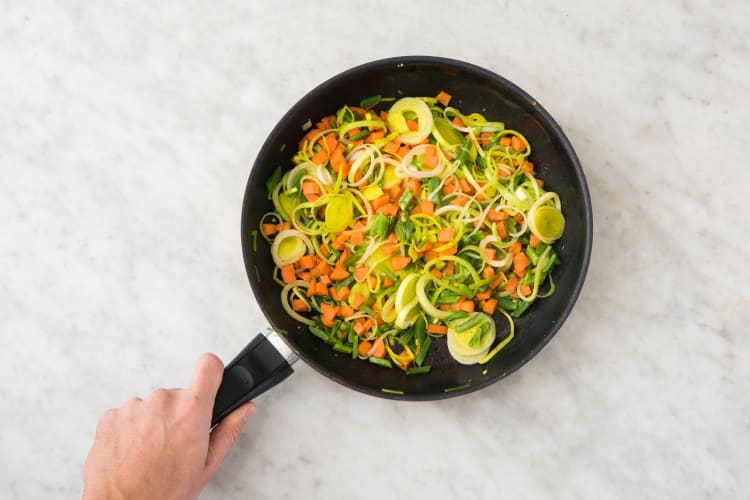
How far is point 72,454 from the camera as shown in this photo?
217cm

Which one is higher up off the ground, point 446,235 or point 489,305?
point 446,235

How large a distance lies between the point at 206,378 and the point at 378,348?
1.65 ft

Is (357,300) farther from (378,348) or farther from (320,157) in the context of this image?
(320,157)

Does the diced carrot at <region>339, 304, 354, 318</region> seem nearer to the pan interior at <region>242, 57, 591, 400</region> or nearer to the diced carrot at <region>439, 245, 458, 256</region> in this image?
the pan interior at <region>242, 57, 591, 400</region>

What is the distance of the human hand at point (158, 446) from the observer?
186cm

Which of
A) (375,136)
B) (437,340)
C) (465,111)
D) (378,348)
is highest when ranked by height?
(375,136)

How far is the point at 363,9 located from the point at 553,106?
0.69 m

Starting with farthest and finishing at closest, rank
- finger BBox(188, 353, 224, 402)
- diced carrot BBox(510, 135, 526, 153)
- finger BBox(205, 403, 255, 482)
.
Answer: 1. diced carrot BBox(510, 135, 526, 153)
2. finger BBox(205, 403, 255, 482)
3. finger BBox(188, 353, 224, 402)

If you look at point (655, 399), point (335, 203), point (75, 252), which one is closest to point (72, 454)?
point (75, 252)

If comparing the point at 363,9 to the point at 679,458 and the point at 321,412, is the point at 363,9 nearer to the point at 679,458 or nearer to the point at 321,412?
the point at 321,412

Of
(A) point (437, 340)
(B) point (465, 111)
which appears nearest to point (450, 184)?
(B) point (465, 111)

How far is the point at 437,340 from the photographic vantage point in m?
2.10

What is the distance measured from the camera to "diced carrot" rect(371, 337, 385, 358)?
2041mm

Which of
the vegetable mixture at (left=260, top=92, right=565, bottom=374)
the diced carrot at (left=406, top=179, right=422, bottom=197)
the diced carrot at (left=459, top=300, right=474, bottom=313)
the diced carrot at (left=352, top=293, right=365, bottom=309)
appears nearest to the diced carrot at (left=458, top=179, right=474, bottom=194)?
the vegetable mixture at (left=260, top=92, right=565, bottom=374)
